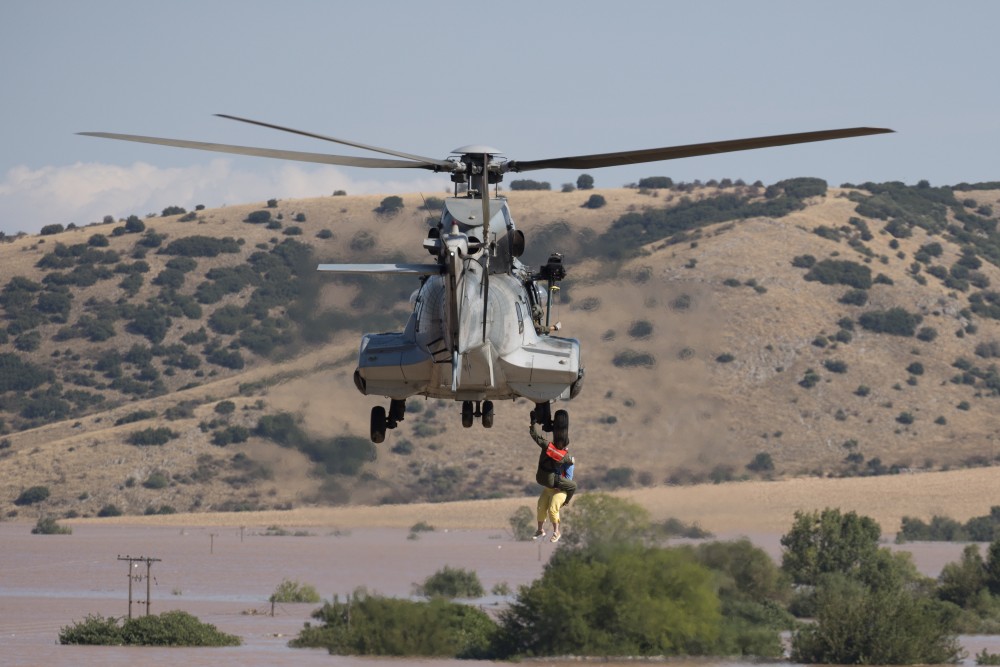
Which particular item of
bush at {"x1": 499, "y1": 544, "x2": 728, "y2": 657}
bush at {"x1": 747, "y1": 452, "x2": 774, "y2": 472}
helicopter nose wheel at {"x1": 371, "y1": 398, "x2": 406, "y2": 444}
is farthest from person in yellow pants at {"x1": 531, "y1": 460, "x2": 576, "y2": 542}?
bush at {"x1": 747, "y1": 452, "x2": 774, "y2": 472}

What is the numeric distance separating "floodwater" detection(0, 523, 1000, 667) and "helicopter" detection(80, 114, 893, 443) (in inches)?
3911

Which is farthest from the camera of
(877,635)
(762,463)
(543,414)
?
(762,463)

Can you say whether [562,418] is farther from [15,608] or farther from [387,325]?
[15,608]

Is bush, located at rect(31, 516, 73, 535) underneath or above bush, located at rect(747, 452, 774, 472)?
underneath

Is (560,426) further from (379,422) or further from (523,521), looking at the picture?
(523,521)

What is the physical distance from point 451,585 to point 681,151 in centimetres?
13050

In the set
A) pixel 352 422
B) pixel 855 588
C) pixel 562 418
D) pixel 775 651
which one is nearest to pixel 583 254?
pixel 562 418

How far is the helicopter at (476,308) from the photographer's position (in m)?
36.5

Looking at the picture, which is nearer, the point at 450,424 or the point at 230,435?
the point at 230,435

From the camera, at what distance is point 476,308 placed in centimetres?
3700

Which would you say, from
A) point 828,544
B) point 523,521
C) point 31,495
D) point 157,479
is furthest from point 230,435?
point 828,544

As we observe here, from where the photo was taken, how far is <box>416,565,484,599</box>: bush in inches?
6344

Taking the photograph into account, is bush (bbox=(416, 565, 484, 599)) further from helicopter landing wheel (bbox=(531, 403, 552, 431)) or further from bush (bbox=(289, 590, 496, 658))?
helicopter landing wheel (bbox=(531, 403, 552, 431))

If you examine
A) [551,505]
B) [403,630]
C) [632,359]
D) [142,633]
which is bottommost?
[142,633]
